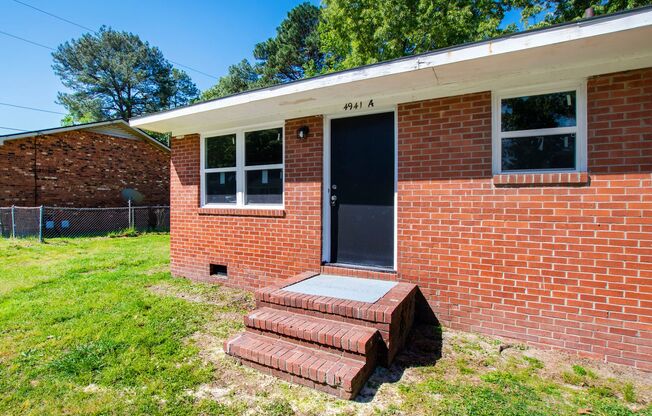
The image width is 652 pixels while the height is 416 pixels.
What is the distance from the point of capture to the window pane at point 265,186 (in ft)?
16.1

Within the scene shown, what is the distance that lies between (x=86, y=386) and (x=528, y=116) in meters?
4.58

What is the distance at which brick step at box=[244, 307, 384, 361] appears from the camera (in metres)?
2.65

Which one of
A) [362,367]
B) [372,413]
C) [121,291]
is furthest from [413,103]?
[121,291]

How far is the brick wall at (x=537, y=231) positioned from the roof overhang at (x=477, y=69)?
20 cm

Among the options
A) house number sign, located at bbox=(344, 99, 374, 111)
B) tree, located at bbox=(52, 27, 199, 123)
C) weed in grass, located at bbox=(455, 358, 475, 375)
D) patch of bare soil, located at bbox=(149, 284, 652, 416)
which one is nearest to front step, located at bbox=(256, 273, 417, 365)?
patch of bare soil, located at bbox=(149, 284, 652, 416)

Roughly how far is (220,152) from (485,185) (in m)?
4.06

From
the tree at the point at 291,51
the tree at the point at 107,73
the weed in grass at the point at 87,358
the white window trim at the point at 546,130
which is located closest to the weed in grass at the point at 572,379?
the white window trim at the point at 546,130

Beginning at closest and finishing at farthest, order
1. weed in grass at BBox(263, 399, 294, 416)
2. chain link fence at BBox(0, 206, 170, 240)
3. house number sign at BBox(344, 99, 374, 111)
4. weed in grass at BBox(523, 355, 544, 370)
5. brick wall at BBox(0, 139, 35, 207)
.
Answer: weed in grass at BBox(263, 399, 294, 416)
weed in grass at BBox(523, 355, 544, 370)
house number sign at BBox(344, 99, 374, 111)
chain link fence at BBox(0, 206, 170, 240)
brick wall at BBox(0, 139, 35, 207)

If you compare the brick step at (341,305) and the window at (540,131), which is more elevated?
the window at (540,131)

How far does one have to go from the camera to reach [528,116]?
3336mm

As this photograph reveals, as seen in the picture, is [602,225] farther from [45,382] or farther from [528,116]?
[45,382]

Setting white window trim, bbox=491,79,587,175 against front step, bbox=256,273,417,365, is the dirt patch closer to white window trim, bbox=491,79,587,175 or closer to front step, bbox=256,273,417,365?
front step, bbox=256,273,417,365

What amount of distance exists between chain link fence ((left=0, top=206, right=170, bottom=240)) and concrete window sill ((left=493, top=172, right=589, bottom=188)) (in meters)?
11.8

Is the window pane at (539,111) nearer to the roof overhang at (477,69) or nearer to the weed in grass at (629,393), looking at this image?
the roof overhang at (477,69)
